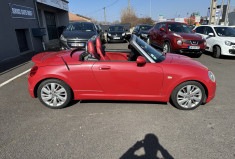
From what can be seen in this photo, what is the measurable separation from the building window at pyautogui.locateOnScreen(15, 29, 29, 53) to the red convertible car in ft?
24.1

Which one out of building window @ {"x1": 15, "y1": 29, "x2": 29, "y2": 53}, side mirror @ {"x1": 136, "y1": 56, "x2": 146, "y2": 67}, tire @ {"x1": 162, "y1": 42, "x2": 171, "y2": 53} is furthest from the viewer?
building window @ {"x1": 15, "y1": 29, "x2": 29, "y2": 53}

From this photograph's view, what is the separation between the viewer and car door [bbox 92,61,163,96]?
9.76 ft

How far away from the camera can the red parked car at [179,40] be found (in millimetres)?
7613

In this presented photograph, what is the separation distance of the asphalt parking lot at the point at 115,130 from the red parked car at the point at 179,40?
4429mm

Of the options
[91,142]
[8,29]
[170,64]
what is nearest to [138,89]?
[170,64]

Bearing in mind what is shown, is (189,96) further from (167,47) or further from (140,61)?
(167,47)

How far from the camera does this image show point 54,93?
3.16 metres

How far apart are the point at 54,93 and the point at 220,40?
332 inches

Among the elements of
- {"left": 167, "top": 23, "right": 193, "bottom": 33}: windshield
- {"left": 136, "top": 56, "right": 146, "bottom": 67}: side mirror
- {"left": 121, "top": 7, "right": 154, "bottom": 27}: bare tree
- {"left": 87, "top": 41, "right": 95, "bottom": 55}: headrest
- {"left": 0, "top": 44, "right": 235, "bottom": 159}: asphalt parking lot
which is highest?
{"left": 121, "top": 7, "right": 154, "bottom": 27}: bare tree

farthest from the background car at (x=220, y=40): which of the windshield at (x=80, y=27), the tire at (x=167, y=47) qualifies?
the windshield at (x=80, y=27)

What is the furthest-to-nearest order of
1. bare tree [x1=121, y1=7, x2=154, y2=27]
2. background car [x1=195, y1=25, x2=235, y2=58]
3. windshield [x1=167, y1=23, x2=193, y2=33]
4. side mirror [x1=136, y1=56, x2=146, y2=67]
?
1. bare tree [x1=121, y1=7, x2=154, y2=27]
2. windshield [x1=167, y1=23, x2=193, y2=33]
3. background car [x1=195, y1=25, x2=235, y2=58]
4. side mirror [x1=136, y1=56, x2=146, y2=67]

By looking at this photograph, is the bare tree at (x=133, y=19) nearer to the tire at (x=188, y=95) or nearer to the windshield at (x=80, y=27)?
the windshield at (x=80, y=27)

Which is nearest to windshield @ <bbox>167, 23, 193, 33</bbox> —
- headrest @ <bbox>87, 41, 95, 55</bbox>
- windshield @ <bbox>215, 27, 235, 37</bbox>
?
windshield @ <bbox>215, 27, 235, 37</bbox>

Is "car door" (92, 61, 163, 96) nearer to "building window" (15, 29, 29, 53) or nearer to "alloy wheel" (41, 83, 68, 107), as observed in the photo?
"alloy wheel" (41, 83, 68, 107)
